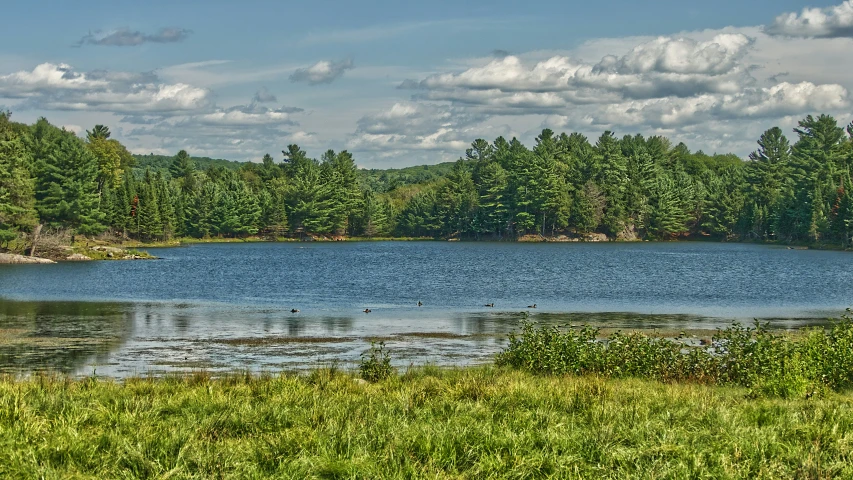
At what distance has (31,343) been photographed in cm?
3003

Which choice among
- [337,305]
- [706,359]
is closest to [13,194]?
[337,305]

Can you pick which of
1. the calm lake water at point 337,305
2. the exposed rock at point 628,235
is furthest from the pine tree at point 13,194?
the exposed rock at point 628,235

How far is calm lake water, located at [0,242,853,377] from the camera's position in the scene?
94.1ft

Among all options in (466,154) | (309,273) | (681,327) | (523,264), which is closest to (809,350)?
(681,327)

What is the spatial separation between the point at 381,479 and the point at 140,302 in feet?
137

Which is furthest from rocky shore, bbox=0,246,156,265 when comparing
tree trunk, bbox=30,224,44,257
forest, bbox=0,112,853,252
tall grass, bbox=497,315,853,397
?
tall grass, bbox=497,315,853,397

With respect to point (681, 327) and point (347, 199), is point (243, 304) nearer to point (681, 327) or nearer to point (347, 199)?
point (681, 327)

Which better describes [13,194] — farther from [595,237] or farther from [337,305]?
[595,237]

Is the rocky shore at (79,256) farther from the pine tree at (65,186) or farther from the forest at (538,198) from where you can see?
the forest at (538,198)

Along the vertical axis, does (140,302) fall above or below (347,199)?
below

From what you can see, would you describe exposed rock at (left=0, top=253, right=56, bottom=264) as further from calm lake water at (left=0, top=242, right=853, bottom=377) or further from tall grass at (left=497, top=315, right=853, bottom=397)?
tall grass at (left=497, top=315, right=853, bottom=397)

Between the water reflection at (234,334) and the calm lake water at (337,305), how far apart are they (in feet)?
0.22

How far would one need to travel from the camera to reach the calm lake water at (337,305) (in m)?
28.7

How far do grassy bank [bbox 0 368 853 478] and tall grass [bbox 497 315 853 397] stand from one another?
3.34 m
